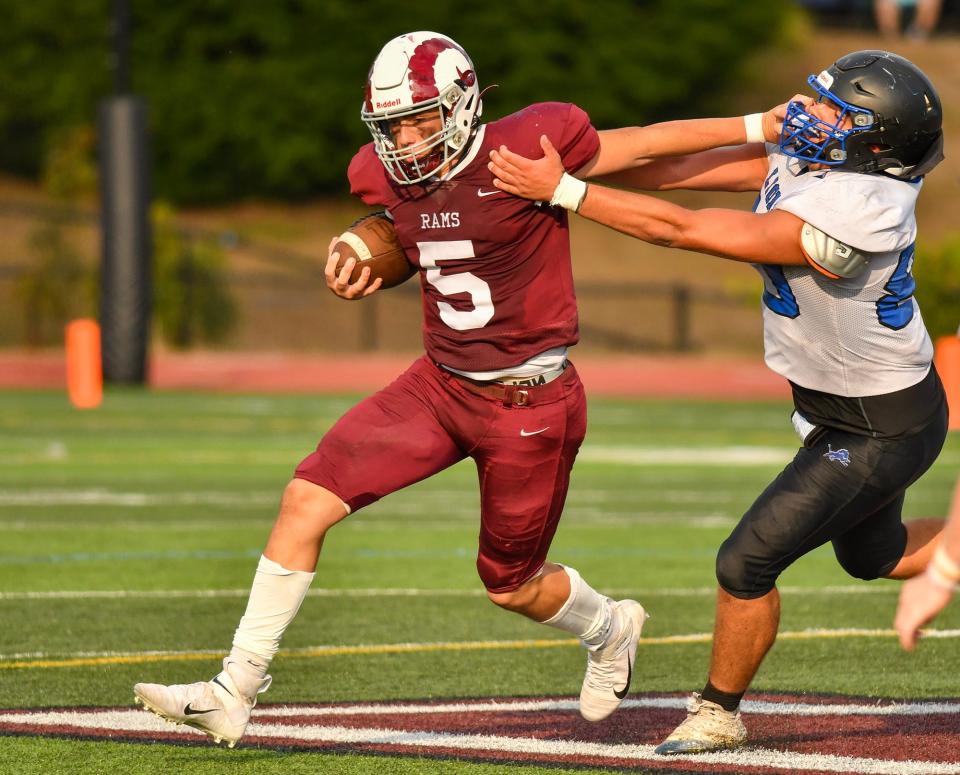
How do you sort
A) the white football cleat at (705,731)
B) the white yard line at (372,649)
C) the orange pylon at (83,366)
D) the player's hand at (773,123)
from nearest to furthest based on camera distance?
the white football cleat at (705,731)
the player's hand at (773,123)
the white yard line at (372,649)
the orange pylon at (83,366)

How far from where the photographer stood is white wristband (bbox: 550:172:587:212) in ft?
15.8

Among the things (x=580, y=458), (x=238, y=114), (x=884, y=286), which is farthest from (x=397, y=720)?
(x=238, y=114)

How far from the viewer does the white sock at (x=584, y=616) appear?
5410mm

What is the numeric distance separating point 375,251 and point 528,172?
1.96 feet

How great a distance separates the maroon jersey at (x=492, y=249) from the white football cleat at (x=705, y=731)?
3.64ft

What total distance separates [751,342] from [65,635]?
29575 millimetres

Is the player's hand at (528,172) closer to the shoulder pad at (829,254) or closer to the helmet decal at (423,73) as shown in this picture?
the helmet decal at (423,73)

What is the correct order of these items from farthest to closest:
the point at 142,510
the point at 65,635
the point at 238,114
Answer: the point at 238,114 < the point at 142,510 < the point at 65,635

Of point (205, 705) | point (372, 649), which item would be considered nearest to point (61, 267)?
point (372, 649)

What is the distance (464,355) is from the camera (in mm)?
5129

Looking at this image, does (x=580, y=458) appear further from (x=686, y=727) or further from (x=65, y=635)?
(x=686, y=727)

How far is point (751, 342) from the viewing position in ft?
117

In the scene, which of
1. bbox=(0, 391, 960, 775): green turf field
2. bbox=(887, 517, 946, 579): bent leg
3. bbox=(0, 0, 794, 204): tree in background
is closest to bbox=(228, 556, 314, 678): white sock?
bbox=(0, 391, 960, 775): green turf field

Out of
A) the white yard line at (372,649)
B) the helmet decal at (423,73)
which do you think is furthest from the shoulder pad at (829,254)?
the white yard line at (372,649)
